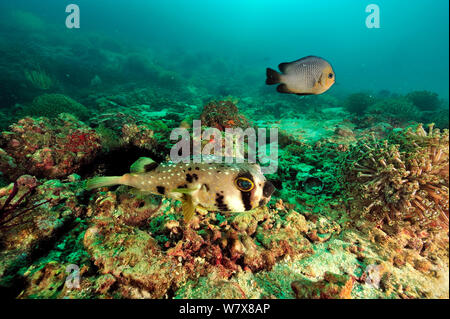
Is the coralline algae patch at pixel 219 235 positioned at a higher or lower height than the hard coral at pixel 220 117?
lower

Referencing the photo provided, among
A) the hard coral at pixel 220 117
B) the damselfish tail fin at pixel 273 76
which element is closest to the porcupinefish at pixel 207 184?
the damselfish tail fin at pixel 273 76

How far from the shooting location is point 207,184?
2105 millimetres

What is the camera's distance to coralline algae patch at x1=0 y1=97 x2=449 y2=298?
1.97 metres

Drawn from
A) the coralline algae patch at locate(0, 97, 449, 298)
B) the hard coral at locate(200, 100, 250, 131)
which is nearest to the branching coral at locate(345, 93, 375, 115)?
the hard coral at locate(200, 100, 250, 131)

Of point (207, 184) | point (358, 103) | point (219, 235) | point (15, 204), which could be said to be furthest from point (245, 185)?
point (358, 103)

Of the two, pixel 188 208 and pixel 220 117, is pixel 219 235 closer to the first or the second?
pixel 188 208

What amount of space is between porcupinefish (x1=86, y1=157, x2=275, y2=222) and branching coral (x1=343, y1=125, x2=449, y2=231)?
2.25 m

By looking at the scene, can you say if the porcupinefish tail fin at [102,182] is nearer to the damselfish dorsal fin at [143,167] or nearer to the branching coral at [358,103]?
the damselfish dorsal fin at [143,167]

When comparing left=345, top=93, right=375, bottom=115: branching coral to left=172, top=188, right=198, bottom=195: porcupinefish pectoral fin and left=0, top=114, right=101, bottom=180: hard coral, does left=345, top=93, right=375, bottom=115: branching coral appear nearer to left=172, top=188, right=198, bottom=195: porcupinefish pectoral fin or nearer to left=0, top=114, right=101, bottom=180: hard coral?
left=172, top=188, right=198, bottom=195: porcupinefish pectoral fin

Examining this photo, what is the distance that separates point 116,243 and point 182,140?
2578 millimetres

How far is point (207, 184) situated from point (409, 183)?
3190 millimetres

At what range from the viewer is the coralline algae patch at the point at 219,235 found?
1973 mm

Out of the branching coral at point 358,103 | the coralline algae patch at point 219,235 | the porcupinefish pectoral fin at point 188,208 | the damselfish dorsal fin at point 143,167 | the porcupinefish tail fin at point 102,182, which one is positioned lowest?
the coralline algae patch at point 219,235

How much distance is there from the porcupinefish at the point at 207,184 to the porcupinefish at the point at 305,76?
1941 mm
